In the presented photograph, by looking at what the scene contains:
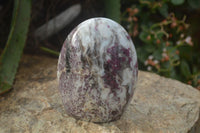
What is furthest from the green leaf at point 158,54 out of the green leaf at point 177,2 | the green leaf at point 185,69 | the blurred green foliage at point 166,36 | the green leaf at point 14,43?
the green leaf at point 14,43

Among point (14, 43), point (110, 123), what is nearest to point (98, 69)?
point (110, 123)

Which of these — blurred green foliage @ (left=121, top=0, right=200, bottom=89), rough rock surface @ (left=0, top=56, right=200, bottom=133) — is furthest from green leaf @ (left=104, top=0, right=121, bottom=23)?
rough rock surface @ (left=0, top=56, right=200, bottom=133)

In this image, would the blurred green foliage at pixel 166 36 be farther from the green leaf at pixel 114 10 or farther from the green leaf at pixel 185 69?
the green leaf at pixel 114 10

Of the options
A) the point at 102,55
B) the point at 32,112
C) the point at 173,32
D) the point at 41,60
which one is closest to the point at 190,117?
the point at 102,55

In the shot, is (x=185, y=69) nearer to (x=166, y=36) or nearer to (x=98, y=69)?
(x=166, y=36)

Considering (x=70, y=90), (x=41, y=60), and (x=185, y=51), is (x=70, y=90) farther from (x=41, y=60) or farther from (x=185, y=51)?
(x=185, y=51)

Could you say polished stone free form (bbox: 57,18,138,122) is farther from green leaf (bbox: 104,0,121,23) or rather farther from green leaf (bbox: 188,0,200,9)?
green leaf (bbox: 188,0,200,9)
